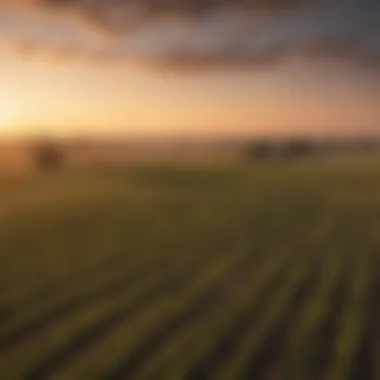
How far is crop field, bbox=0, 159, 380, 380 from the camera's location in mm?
4312

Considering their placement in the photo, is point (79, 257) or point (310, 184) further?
point (310, 184)

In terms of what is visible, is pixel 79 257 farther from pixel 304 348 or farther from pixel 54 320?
pixel 304 348

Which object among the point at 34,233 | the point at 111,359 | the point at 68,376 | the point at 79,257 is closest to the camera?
the point at 68,376

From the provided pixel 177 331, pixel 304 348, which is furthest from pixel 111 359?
pixel 304 348

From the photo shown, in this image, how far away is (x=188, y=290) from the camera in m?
6.18

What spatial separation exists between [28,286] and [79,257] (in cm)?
143

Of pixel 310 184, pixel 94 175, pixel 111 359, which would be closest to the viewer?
pixel 111 359

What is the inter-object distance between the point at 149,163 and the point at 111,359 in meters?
18.3

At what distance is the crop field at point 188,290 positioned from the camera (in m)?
4.31

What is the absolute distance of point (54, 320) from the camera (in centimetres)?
520

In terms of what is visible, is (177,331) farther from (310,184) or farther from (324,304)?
(310,184)

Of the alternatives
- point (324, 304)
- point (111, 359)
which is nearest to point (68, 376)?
point (111, 359)

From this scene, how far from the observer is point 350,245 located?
27.0ft

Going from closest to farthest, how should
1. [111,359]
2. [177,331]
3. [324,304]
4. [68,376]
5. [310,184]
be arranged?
1. [68,376]
2. [111,359]
3. [177,331]
4. [324,304]
5. [310,184]
